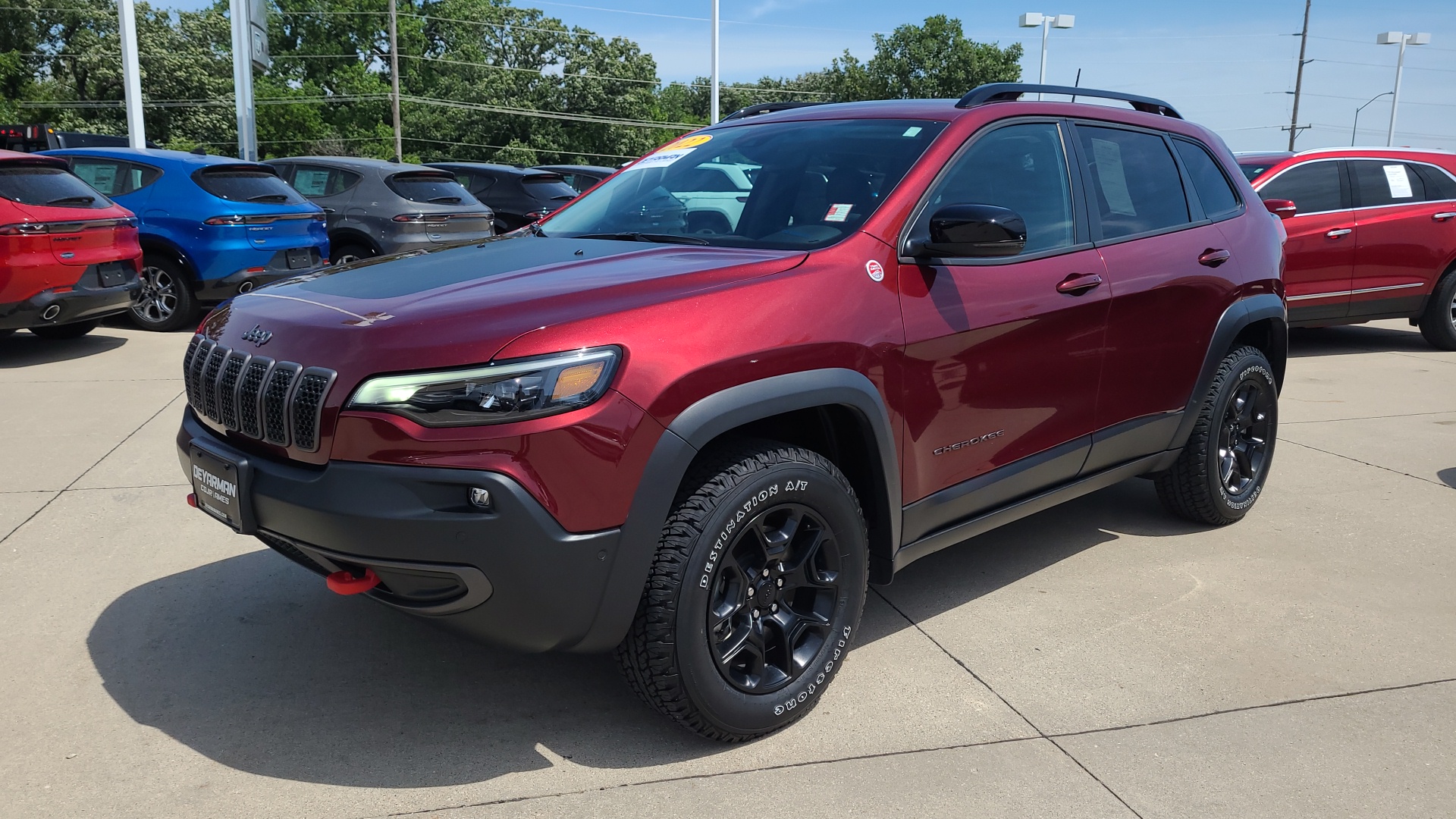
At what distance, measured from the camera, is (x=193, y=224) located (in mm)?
9938

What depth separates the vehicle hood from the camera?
259 centimetres

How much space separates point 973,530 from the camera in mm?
3658

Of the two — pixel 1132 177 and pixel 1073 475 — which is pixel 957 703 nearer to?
pixel 1073 475

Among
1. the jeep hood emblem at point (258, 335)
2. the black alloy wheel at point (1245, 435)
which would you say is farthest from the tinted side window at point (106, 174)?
the black alloy wheel at point (1245, 435)

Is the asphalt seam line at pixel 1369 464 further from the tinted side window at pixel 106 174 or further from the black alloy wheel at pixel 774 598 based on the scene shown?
the tinted side window at pixel 106 174

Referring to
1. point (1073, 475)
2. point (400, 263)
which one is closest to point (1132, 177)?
point (1073, 475)

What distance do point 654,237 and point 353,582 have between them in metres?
1.50

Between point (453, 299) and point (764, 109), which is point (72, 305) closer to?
point (764, 109)

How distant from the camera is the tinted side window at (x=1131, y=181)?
411cm

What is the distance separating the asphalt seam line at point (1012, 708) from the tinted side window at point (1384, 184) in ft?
26.0

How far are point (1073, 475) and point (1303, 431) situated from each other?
3864mm

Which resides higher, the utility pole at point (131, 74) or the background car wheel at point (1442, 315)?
the utility pole at point (131, 74)

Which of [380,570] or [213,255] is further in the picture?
[213,255]

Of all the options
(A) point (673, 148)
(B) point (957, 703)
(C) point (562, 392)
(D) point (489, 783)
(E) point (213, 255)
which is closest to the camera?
(C) point (562, 392)
